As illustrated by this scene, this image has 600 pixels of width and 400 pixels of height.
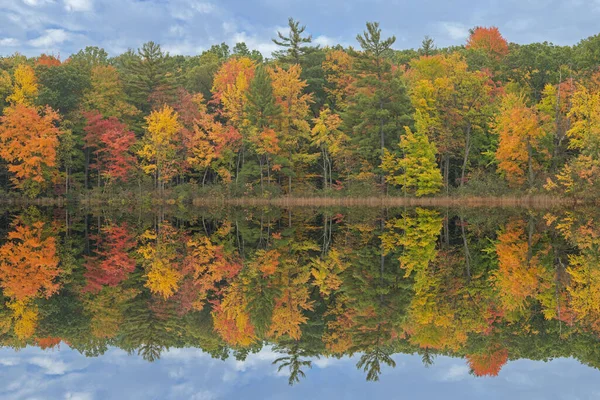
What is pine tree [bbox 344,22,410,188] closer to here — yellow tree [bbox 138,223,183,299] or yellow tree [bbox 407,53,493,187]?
yellow tree [bbox 407,53,493,187]

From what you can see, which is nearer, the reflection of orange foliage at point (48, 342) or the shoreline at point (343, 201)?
the reflection of orange foliage at point (48, 342)

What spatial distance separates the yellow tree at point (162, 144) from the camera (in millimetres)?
49688

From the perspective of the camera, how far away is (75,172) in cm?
5481

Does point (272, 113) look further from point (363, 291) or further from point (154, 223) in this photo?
point (363, 291)

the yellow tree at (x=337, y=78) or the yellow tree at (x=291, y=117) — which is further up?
the yellow tree at (x=337, y=78)

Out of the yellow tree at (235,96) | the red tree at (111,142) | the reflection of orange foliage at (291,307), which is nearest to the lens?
the reflection of orange foliage at (291,307)

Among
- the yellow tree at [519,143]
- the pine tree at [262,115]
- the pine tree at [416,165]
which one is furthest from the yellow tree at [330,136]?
the yellow tree at [519,143]

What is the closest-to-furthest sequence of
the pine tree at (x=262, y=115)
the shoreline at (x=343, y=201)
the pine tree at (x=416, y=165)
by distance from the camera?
the shoreline at (x=343, y=201) < the pine tree at (x=416, y=165) < the pine tree at (x=262, y=115)

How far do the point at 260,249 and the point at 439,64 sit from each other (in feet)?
122

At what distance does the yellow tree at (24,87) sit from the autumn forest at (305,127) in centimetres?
17

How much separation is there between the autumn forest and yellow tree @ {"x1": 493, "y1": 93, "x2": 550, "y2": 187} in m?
0.11

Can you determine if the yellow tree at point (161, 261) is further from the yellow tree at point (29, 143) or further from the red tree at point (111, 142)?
the red tree at point (111, 142)

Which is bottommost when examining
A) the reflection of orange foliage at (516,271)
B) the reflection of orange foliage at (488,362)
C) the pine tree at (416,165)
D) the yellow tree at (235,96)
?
the reflection of orange foliage at (488,362)

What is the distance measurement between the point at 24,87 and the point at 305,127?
24.0 m
